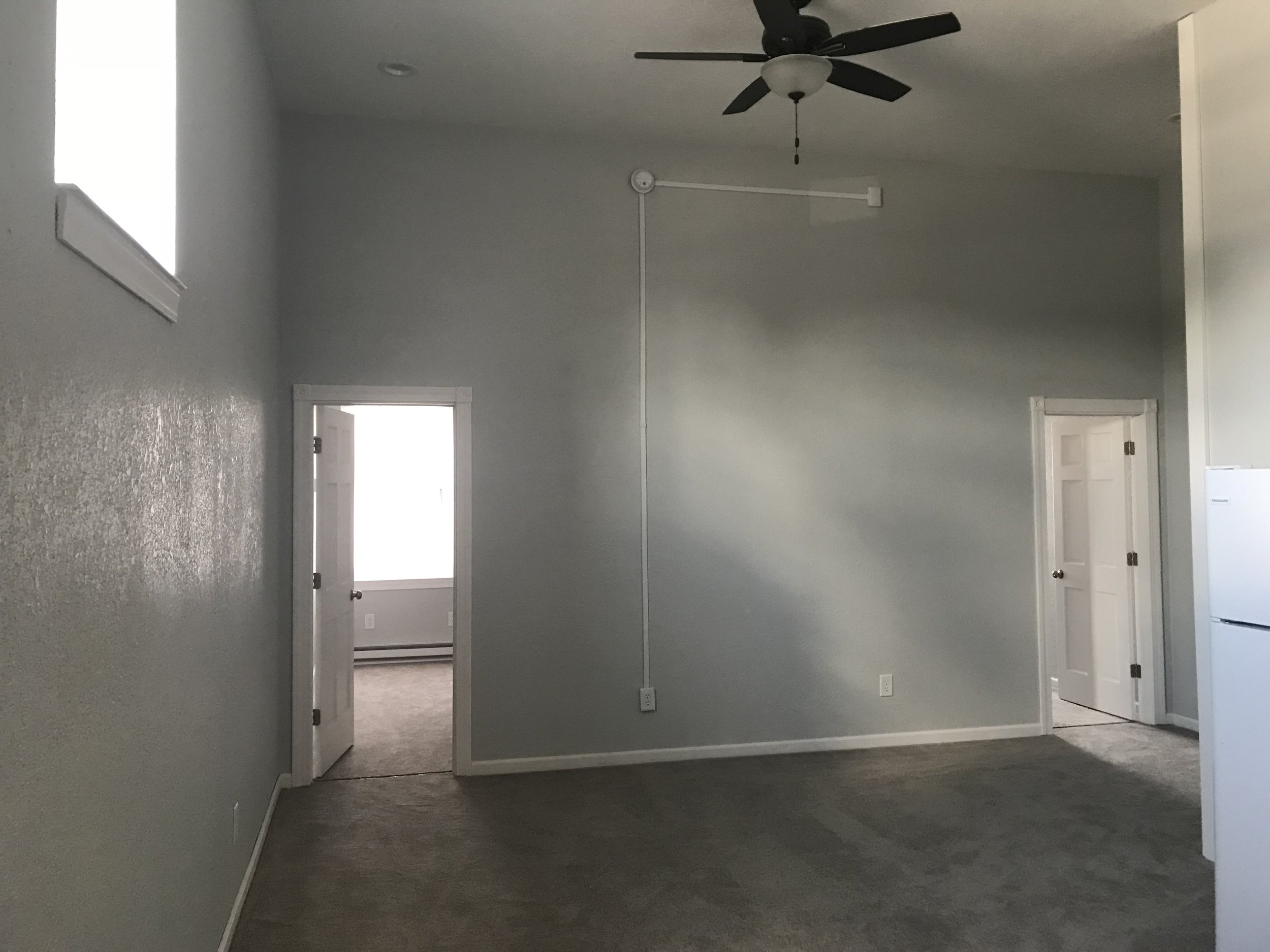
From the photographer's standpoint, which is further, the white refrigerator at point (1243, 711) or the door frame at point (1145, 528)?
the door frame at point (1145, 528)

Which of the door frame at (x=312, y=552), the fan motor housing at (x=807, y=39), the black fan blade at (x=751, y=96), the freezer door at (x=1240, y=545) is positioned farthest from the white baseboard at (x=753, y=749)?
the fan motor housing at (x=807, y=39)

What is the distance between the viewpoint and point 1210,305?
353 centimetres

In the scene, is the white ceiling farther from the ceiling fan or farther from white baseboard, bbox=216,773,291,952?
white baseboard, bbox=216,773,291,952

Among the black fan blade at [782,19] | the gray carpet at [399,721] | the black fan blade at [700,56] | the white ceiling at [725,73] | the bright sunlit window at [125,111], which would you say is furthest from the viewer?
the gray carpet at [399,721]

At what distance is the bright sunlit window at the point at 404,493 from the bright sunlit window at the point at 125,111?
616 centimetres

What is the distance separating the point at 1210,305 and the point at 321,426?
13.3ft

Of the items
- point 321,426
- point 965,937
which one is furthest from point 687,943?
point 321,426

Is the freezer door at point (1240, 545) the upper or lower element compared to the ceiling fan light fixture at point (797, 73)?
lower

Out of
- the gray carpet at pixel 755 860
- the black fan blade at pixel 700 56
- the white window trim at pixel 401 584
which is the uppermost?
the black fan blade at pixel 700 56

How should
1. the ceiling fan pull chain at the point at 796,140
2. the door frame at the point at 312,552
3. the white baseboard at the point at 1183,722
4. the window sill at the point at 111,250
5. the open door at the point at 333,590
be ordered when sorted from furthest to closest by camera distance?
1. the white baseboard at the point at 1183,722
2. the open door at the point at 333,590
3. the door frame at the point at 312,552
4. the ceiling fan pull chain at the point at 796,140
5. the window sill at the point at 111,250

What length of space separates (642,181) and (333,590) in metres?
2.75

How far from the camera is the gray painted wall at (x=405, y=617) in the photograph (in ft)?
Answer: 25.9

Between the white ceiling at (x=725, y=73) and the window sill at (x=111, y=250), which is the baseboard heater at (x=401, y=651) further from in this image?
the window sill at (x=111, y=250)

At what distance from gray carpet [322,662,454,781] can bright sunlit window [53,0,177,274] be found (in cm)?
330
